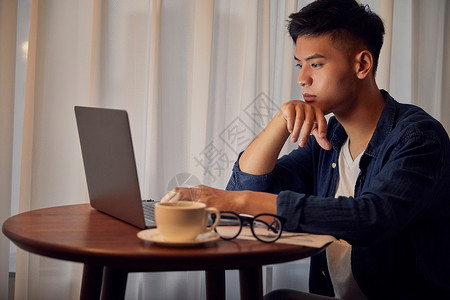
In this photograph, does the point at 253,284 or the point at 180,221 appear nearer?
the point at 180,221

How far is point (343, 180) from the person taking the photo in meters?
1.40

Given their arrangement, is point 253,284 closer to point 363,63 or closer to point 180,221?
point 180,221

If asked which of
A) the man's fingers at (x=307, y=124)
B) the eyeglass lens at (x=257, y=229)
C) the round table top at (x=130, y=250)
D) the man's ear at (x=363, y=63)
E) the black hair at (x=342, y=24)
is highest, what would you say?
the black hair at (x=342, y=24)

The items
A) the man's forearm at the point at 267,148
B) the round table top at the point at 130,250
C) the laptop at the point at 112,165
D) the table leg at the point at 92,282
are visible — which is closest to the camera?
the round table top at the point at 130,250

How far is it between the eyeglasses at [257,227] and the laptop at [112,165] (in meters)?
0.15

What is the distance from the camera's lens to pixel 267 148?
130 cm

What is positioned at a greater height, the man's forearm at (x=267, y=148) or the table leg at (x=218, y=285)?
the man's forearm at (x=267, y=148)

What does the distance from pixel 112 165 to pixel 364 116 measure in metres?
→ 0.79

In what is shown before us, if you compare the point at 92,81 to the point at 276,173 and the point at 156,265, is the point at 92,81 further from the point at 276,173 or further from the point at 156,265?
the point at 156,265

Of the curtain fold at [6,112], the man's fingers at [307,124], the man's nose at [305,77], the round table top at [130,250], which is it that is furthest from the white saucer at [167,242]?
the curtain fold at [6,112]

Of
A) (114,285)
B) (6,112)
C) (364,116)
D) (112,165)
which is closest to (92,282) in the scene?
(114,285)

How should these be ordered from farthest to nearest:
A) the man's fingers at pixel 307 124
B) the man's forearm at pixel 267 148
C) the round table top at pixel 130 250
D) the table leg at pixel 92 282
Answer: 1. the man's forearm at pixel 267 148
2. the man's fingers at pixel 307 124
3. the table leg at pixel 92 282
4. the round table top at pixel 130 250

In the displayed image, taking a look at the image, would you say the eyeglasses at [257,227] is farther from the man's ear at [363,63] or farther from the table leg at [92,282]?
the man's ear at [363,63]

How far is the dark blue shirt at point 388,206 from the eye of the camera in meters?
0.92
